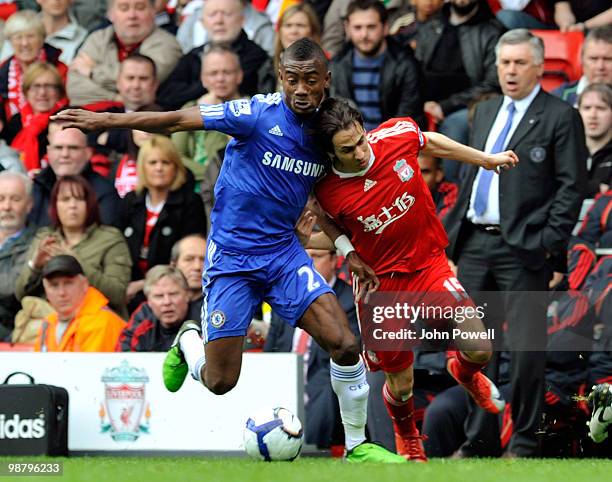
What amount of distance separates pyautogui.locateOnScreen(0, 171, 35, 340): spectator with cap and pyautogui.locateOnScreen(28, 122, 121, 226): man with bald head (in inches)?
8.8

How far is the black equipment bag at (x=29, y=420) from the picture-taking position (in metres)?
10.7

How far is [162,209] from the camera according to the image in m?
Answer: 13.3

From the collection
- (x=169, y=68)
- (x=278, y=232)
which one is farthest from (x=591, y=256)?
(x=169, y=68)

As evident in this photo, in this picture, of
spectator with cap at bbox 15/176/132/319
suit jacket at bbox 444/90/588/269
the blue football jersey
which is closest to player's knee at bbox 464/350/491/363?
suit jacket at bbox 444/90/588/269

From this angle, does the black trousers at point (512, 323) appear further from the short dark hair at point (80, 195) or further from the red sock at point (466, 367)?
the short dark hair at point (80, 195)

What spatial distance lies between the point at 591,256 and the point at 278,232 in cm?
351

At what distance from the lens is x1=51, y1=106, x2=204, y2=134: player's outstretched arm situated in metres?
8.08

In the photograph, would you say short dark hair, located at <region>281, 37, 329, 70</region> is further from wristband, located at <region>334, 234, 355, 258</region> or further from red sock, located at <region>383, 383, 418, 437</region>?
red sock, located at <region>383, 383, 418, 437</region>

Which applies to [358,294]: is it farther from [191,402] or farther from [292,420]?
[191,402]

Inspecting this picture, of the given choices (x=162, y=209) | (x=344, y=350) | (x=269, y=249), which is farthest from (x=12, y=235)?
(x=344, y=350)

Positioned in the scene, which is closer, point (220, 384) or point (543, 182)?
point (220, 384)

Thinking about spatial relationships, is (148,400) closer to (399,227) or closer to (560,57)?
(399,227)

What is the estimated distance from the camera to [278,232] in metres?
9.08

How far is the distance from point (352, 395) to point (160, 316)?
3.35 meters
